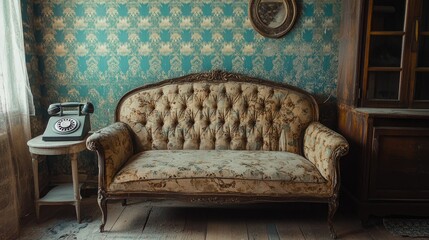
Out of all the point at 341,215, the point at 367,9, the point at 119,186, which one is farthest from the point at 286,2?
the point at 119,186

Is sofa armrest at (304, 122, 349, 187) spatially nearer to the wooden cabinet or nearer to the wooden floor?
the wooden cabinet

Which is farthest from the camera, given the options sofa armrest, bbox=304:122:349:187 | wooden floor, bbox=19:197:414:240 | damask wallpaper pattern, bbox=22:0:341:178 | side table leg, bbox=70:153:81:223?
damask wallpaper pattern, bbox=22:0:341:178

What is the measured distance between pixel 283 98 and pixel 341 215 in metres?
0.99

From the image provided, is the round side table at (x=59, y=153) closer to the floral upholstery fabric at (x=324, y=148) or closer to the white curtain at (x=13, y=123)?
the white curtain at (x=13, y=123)

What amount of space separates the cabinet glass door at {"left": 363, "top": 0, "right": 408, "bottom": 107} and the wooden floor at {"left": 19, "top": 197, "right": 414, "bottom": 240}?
905mm

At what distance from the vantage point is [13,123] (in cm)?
221

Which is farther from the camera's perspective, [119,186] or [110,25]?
[110,25]

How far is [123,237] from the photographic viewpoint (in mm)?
2061

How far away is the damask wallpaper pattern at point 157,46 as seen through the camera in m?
2.65

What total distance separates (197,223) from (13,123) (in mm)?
1454

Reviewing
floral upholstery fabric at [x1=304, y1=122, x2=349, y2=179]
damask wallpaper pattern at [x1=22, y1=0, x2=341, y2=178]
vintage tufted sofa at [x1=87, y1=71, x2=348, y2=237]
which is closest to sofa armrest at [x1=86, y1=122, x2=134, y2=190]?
vintage tufted sofa at [x1=87, y1=71, x2=348, y2=237]

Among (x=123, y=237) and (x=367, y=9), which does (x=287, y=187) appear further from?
(x=367, y=9)

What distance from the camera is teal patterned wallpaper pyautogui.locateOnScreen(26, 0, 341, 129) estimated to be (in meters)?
2.65

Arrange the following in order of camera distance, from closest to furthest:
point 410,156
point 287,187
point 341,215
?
1. point 287,187
2. point 410,156
3. point 341,215
